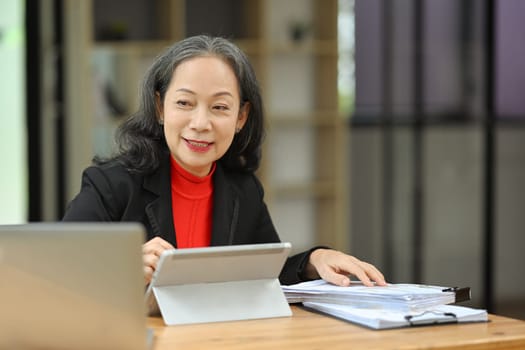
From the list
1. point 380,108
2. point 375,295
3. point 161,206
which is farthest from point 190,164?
point 380,108

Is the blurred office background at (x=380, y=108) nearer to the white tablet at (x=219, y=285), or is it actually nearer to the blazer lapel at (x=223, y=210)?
the blazer lapel at (x=223, y=210)

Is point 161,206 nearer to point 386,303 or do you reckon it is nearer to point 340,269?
point 340,269

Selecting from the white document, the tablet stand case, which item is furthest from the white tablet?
the white document

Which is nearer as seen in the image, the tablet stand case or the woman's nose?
the tablet stand case

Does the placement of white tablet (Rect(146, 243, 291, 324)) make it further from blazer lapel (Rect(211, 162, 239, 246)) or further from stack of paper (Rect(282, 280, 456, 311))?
blazer lapel (Rect(211, 162, 239, 246))

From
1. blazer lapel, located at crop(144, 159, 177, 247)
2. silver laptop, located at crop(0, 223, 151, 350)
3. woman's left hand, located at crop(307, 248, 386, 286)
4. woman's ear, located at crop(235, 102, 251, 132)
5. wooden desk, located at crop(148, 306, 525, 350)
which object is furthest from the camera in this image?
woman's ear, located at crop(235, 102, 251, 132)

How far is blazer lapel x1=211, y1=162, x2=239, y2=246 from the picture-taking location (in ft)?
7.63

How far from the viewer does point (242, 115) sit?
94.2 inches

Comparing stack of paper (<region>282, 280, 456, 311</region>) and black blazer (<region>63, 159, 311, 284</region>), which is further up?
black blazer (<region>63, 159, 311, 284</region>)

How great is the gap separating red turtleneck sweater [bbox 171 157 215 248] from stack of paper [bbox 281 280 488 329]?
28 centimetres

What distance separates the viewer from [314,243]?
20.0 feet

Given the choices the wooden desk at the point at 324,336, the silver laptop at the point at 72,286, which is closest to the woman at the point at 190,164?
the wooden desk at the point at 324,336

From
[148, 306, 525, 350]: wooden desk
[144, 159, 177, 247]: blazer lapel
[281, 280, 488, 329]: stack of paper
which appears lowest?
[148, 306, 525, 350]: wooden desk

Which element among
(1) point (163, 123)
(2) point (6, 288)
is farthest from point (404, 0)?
(2) point (6, 288)
